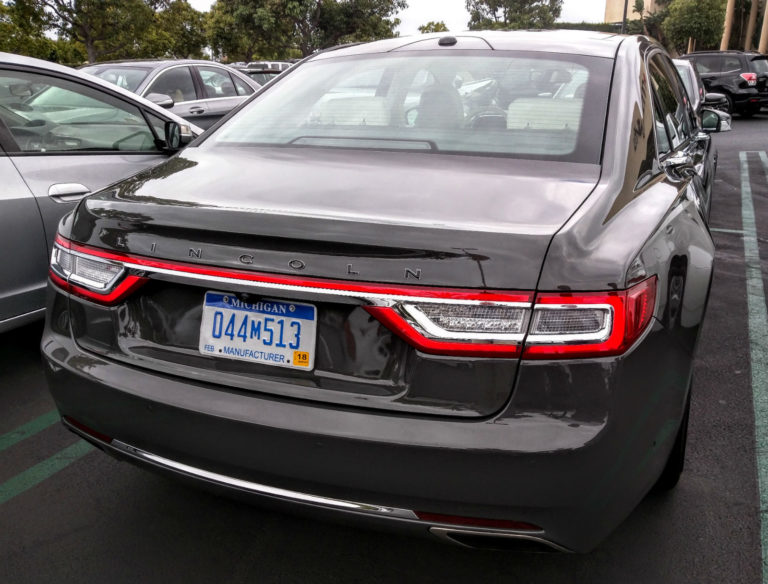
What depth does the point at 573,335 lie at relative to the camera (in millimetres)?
1705

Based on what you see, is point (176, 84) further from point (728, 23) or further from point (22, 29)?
point (728, 23)

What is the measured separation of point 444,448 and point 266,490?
505 mm

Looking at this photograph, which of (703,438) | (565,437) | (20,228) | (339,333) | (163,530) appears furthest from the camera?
(20,228)

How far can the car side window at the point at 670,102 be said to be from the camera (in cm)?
315

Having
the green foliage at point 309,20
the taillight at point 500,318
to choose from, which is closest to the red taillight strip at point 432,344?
the taillight at point 500,318

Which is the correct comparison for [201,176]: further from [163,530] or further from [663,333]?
[663,333]

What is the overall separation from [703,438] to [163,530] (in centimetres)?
218

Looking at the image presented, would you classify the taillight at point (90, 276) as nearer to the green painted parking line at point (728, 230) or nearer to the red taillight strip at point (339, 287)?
the red taillight strip at point (339, 287)

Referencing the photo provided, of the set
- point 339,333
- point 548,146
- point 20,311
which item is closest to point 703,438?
point 548,146

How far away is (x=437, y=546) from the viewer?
248 centimetres

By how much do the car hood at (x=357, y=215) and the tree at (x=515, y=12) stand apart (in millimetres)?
77445

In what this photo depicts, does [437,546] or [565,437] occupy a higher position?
[565,437]

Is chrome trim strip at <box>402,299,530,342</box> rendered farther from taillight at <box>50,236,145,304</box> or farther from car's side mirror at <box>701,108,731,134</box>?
car's side mirror at <box>701,108,731,134</box>

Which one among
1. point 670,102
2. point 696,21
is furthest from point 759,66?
point 696,21
